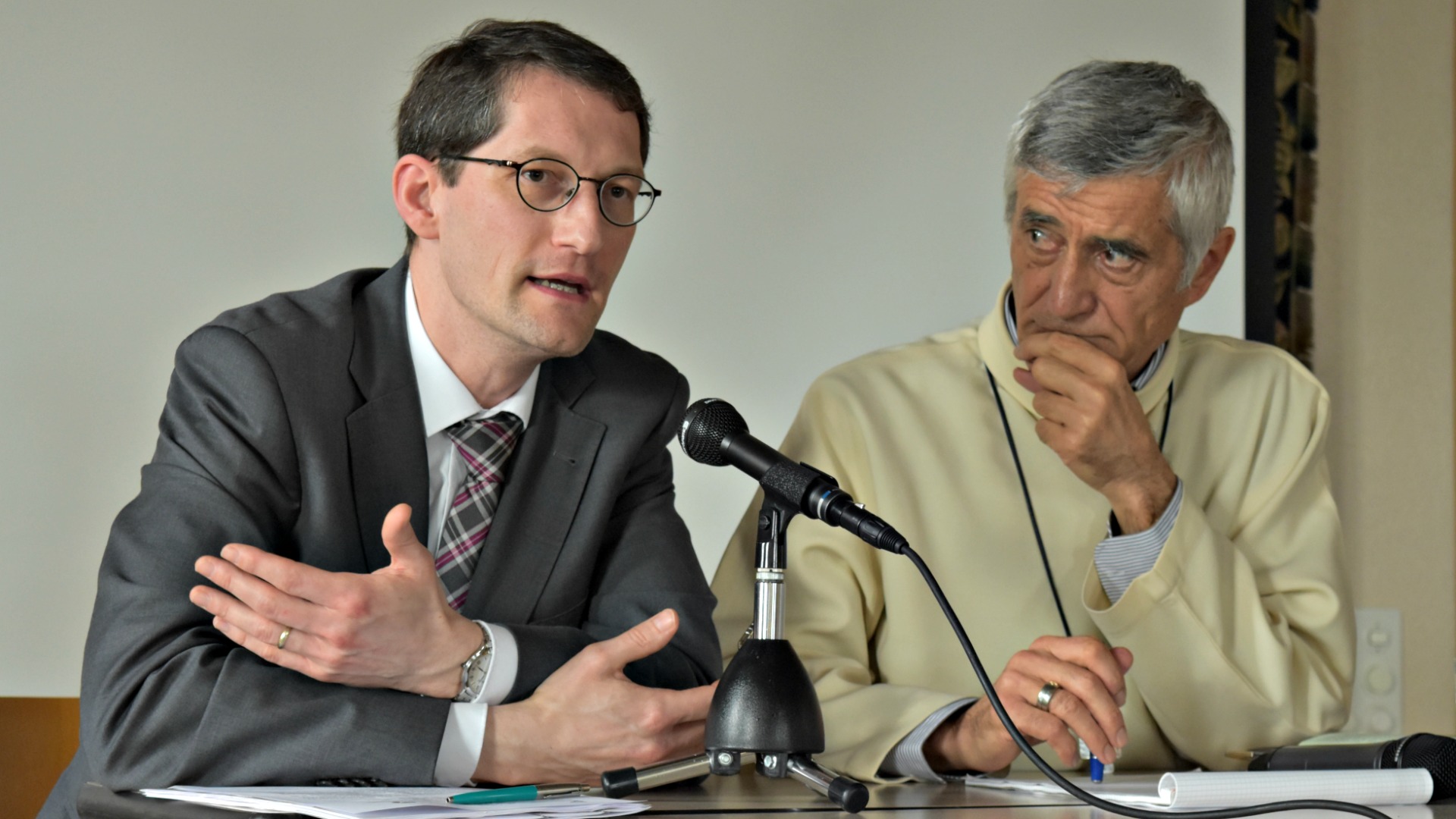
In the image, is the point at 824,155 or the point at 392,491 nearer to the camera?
the point at 392,491

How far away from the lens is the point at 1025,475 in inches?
87.9

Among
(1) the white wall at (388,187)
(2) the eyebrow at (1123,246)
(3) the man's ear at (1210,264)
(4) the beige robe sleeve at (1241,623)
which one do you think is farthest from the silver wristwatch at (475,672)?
(3) the man's ear at (1210,264)

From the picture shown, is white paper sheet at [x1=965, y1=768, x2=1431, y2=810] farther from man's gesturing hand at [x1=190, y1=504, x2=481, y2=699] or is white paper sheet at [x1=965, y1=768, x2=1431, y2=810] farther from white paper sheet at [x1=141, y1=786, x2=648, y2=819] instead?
man's gesturing hand at [x1=190, y1=504, x2=481, y2=699]

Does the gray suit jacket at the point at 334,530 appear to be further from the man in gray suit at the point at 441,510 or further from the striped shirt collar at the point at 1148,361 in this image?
the striped shirt collar at the point at 1148,361

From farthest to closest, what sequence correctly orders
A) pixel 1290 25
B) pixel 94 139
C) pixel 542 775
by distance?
pixel 1290 25 < pixel 94 139 < pixel 542 775

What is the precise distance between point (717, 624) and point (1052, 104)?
964 mm

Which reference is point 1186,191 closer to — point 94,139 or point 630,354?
point 630,354

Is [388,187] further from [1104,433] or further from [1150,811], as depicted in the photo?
[1150,811]

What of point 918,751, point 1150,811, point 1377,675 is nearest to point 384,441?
point 918,751

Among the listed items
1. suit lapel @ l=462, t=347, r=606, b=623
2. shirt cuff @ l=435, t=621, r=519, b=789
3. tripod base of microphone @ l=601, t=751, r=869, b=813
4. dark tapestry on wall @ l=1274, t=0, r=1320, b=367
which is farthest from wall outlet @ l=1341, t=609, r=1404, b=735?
shirt cuff @ l=435, t=621, r=519, b=789

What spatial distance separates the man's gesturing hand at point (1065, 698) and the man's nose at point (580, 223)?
2.47ft

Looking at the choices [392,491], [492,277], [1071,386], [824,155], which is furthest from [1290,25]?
[392,491]

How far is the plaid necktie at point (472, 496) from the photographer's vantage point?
71.1 inches

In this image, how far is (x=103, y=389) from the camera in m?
2.26
